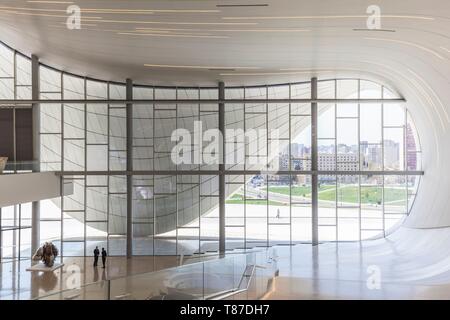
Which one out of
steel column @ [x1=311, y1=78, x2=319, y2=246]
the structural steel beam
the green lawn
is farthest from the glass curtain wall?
steel column @ [x1=311, y1=78, x2=319, y2=246]

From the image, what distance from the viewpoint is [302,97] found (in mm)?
17438

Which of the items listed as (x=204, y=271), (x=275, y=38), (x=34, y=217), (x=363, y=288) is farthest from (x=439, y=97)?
(x=34, y=217)

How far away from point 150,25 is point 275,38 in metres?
3.17

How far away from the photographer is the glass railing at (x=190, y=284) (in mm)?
4352

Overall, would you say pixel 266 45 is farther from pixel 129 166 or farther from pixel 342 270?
pixel 129 166

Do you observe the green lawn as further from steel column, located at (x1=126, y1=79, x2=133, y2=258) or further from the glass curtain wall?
the glass curtain wall

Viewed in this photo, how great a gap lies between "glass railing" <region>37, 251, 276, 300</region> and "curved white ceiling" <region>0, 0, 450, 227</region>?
15.9 feet

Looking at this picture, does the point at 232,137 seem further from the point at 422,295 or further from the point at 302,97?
the point at 422,295

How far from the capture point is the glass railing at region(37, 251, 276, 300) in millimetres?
4352

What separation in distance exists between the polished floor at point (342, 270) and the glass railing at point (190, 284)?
2.04 feet

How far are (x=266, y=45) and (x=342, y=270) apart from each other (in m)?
6.94

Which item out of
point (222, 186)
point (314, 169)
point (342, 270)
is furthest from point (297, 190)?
point (342, 270)

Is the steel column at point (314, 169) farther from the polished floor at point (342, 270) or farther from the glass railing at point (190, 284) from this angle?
the glass railing at point (190, 284)

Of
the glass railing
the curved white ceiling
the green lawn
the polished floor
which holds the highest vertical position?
the curved white ceiling
